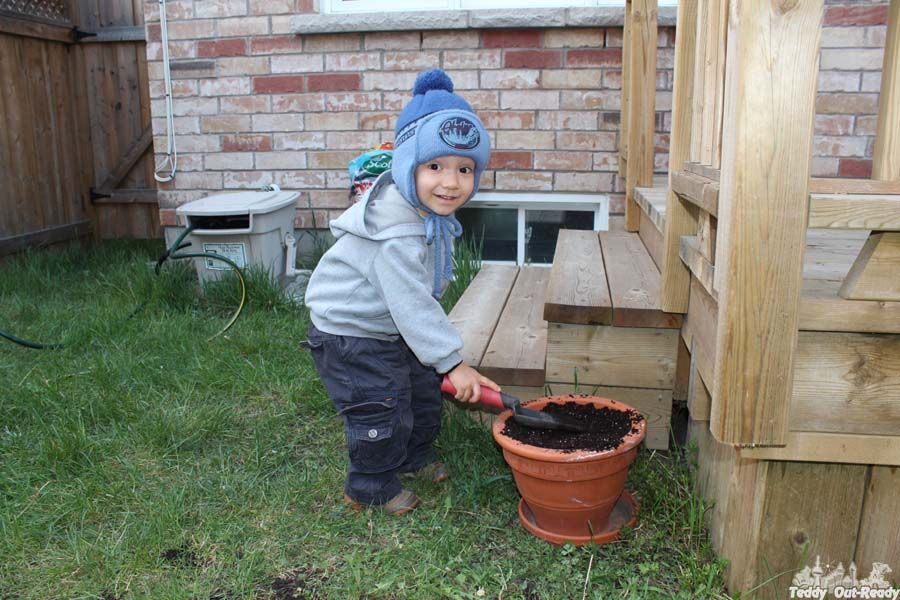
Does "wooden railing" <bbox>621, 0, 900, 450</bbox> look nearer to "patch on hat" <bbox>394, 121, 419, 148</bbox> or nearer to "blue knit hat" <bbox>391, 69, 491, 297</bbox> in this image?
"blue knit hat" <bbox>391, 69, 491, 297</bbox>

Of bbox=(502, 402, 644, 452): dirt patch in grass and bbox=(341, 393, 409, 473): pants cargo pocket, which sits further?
bbox=(341, 393, 409, 473): pants cargo pocket

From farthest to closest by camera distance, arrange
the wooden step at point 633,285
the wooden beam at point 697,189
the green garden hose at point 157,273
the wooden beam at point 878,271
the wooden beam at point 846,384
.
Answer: the green garden hose at point 157,273 → the wooden step at point 633,285 → the wooden beam at point 697,189 → the wooden beam at point 846,384 → the wooden beam at point 878,271

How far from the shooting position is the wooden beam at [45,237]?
17.9 ft

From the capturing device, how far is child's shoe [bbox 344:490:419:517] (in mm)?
2174

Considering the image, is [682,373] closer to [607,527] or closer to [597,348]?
[597,348]

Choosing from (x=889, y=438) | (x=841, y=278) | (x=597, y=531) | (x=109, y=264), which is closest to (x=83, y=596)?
(x=597, y=531)

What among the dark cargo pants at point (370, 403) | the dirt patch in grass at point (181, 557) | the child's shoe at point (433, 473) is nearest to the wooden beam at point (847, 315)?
the dark cargo pants at point (370, 403)

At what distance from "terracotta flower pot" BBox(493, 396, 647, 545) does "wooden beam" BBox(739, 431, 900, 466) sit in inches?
15.5

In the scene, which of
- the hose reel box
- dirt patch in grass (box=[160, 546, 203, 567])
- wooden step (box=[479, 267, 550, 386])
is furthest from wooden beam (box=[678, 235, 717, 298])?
the hose reel box

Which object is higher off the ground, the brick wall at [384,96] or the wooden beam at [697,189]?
the brick wall at [384,96]

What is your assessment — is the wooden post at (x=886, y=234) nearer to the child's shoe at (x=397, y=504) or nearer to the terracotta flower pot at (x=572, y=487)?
the terracotta flower pot at (x=572, y=487)

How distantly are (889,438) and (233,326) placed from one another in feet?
10.0

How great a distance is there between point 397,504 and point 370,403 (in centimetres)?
31

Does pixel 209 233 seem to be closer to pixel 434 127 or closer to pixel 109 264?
pixel 109 264
